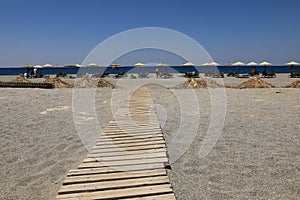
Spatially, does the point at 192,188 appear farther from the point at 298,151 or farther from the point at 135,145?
the point at 298,151

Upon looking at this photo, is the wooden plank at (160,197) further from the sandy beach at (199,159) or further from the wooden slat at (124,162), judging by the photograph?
the wooden slat at (124,162)

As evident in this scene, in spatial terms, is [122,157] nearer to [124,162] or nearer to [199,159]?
[124,162]

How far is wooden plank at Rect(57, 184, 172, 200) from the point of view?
264 cm

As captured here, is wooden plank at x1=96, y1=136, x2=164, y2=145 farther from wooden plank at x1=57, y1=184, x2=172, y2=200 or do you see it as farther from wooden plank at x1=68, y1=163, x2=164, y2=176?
wooden plank at x1=57, y1=184, x2=172, y2=200

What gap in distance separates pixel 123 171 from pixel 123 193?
1.90 feet

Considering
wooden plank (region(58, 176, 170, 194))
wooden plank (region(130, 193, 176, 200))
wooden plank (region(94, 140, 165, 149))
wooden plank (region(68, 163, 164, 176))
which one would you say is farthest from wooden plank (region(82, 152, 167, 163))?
wooden plank (region(130, 193, 176, 200))

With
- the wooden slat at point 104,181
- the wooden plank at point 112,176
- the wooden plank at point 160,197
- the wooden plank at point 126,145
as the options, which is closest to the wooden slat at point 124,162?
the wooden plank at point 112,176

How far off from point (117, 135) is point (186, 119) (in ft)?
10.9

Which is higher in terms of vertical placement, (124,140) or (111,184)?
(124,140)

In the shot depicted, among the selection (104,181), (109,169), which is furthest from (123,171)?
(104,181)

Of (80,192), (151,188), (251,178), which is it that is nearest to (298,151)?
(251,178)

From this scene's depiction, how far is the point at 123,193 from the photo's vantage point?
2.71m

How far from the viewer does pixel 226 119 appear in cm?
774

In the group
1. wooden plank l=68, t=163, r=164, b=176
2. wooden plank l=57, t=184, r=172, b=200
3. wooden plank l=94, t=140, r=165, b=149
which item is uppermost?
wooden plank l=94, t=140, r=165, b=149
